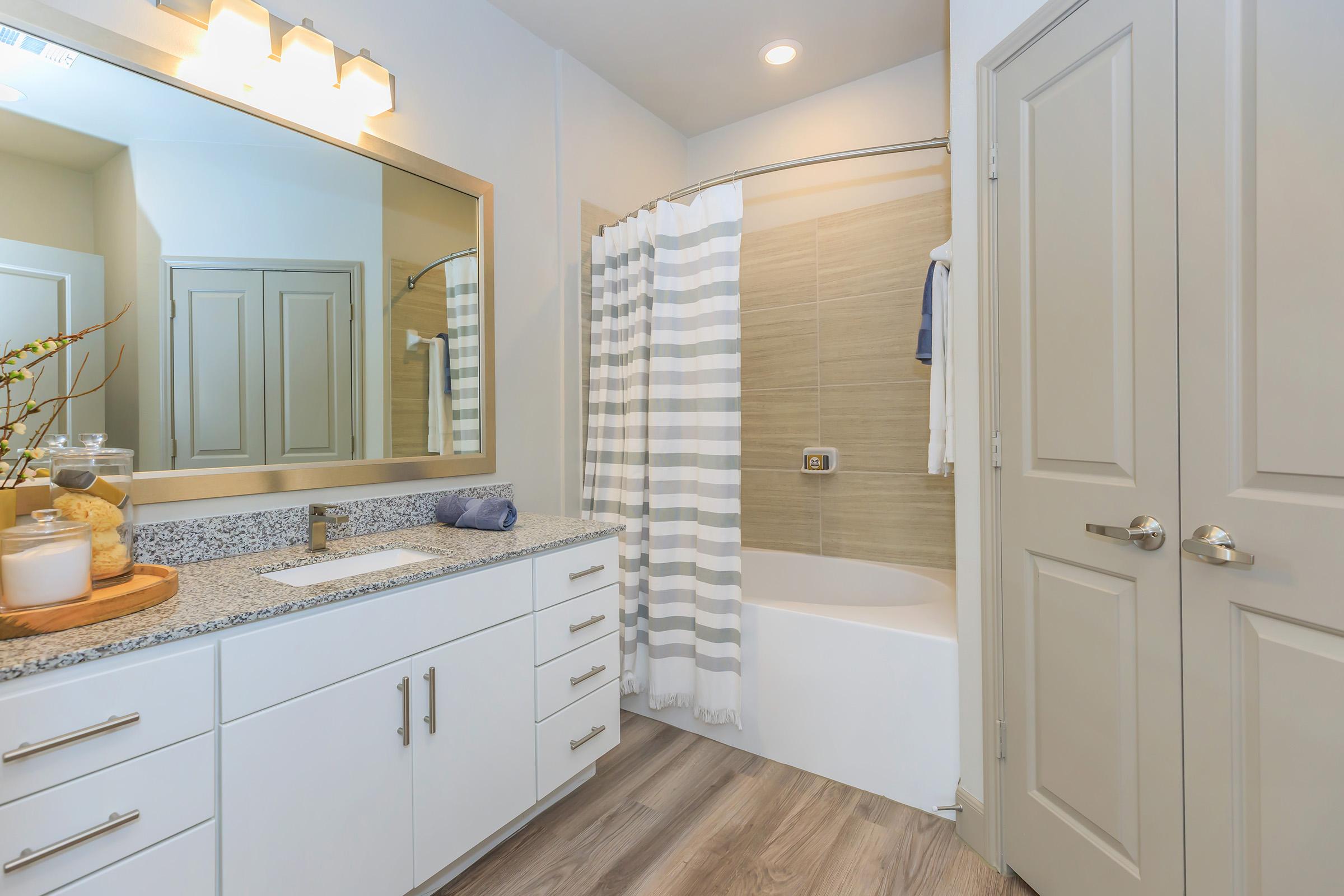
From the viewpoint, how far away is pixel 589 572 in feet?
6.17

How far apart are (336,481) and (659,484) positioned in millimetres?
1084

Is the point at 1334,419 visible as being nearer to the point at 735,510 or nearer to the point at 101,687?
the point at 735,510

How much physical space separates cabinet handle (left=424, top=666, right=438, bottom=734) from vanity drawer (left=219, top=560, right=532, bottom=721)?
0.07 meters

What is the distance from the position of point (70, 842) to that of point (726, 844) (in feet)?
4.81

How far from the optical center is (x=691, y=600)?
228 cm

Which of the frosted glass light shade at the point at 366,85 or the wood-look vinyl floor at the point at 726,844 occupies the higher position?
the frosted glass light shade at the point at 366,85

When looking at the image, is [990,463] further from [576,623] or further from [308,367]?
[308,367]

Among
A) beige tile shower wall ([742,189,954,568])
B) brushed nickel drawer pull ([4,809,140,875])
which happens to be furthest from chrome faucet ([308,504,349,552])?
beige tile shower wall ([742,189,954,568])

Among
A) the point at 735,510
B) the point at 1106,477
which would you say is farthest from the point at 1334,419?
the point at 735,510

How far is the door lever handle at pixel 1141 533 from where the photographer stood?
1.20m

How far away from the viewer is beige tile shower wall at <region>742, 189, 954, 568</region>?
2654 mm

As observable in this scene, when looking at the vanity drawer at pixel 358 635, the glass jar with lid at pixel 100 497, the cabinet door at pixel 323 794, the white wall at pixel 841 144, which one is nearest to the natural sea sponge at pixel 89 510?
the glass jar with lid at pixel 100 497

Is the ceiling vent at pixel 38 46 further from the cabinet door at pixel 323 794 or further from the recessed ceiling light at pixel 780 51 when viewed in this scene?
the recessed ceiling light at pixel 780 51

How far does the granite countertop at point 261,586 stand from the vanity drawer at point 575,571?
37mm
